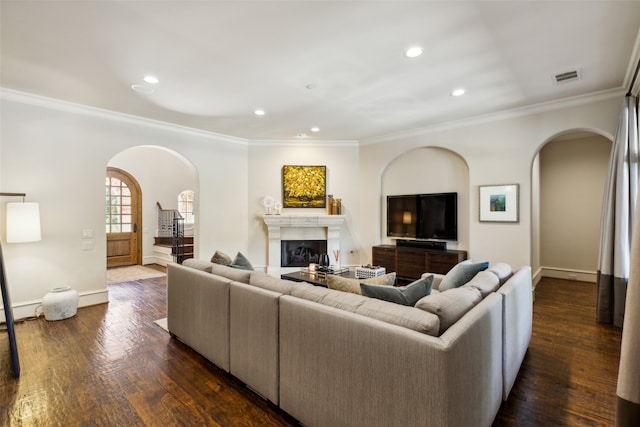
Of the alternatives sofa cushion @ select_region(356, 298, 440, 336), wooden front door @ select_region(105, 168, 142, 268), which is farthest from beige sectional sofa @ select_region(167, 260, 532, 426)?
wooden front door @ select_region(105, 168, 142, 268)

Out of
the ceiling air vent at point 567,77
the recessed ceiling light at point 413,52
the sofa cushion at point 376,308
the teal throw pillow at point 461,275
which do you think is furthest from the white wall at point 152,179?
the ceiling air vent at point 567,77

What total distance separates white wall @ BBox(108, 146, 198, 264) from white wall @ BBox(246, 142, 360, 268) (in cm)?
217

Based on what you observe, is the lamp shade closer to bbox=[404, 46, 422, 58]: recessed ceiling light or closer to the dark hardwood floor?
the dark hardwood floor

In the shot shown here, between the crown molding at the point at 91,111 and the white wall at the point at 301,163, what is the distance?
1.08 metres

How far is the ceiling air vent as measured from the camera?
337 cm

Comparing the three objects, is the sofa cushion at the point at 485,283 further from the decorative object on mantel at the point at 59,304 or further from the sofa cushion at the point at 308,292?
the decorative object on mantel at the point at 59,304

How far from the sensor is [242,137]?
618 cm

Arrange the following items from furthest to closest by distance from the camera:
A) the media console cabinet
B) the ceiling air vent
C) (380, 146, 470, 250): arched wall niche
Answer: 1. (380, 146, 470, 250): arched wall niche
2. the media console cabinet
3. the ceiling air vent

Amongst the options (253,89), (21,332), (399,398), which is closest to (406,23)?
(253,89)

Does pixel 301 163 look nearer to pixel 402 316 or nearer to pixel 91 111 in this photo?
pixel 91 111

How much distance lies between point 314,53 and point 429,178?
12.1 feet

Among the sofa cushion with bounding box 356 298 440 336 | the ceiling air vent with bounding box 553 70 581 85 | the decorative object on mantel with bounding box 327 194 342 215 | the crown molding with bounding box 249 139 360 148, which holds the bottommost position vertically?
the sofa cushion with bounding box 356 298 440 336

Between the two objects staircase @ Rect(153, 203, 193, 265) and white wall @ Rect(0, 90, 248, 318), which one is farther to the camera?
staircase @ Rect(153, 203, 193, 265)

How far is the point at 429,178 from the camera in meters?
5.78
